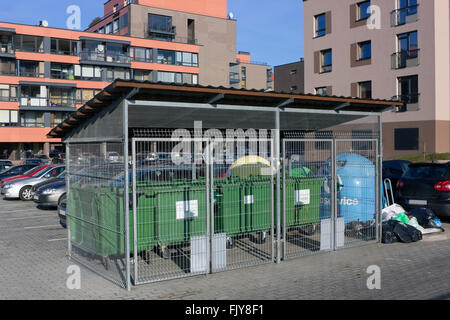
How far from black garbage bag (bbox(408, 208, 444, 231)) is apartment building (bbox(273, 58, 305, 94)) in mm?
46323

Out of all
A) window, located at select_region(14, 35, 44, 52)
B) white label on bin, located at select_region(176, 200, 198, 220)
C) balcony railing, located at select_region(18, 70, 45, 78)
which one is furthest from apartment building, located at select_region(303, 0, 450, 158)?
window, located at select_region(14, 35, 44, 52)

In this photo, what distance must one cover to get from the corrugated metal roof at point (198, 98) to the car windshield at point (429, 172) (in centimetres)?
301

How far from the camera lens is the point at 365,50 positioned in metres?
32.9

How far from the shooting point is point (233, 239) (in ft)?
28.3

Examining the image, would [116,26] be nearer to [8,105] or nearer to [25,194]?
[8,105]

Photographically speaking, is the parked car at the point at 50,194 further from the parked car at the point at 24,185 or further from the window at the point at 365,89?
the window at the point at 365,89

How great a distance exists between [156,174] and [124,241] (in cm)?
111

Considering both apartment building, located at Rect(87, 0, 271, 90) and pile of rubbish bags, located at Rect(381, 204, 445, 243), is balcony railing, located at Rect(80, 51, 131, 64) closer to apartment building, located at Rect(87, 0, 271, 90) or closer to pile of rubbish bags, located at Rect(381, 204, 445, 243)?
apartment building, located at Rect(87, 0, 271, 90)

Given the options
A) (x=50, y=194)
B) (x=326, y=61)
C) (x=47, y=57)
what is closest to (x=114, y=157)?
(x=50, y=194)

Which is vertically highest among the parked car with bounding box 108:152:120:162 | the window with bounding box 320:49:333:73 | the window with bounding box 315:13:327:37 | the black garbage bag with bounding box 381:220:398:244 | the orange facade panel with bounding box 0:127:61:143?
the window with bounding box 315:13:327:37

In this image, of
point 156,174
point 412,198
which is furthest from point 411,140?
point 156,174

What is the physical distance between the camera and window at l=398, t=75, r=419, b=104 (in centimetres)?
3000
